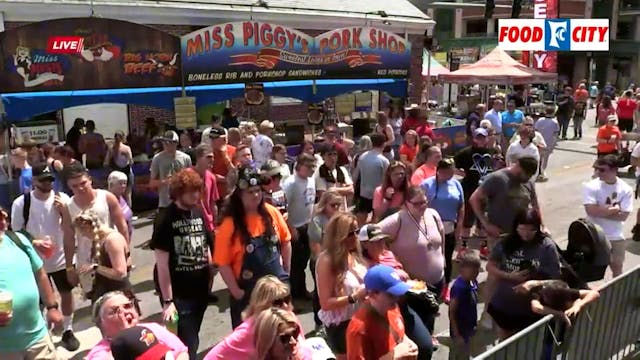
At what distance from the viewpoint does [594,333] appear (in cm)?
448

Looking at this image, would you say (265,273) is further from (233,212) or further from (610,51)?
(610,51)

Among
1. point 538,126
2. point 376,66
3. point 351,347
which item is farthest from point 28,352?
point 376,66

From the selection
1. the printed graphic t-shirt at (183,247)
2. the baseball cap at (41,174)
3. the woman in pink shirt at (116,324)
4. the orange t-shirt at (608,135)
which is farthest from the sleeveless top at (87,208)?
the orange t-shirt at (608,135)

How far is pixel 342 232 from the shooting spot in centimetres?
397

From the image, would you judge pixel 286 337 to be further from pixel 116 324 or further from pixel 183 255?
pixel 183 255

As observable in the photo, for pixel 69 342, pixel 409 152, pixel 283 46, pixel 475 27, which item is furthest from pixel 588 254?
pixel 475 27

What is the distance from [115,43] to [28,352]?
7.89 metres

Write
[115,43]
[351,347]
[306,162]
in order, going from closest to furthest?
[351,347]
[306,162]
[115,43]

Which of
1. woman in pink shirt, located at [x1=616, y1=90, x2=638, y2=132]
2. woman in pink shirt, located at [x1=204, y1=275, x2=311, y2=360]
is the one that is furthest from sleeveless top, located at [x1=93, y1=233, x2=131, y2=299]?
woman in pink shirt, located at [x1=616, y1=90, x2=638, y2=132]

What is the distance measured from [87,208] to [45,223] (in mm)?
426

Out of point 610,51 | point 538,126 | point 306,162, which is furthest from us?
point 610,51

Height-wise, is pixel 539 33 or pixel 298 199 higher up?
pixel 539 33

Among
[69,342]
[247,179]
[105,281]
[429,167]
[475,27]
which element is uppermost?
[475,27]

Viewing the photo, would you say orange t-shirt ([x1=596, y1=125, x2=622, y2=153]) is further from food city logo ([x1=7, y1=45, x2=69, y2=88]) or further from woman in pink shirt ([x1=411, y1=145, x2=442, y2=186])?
food city logo ([x1=7, y1=45, x2=69, y2=88])
